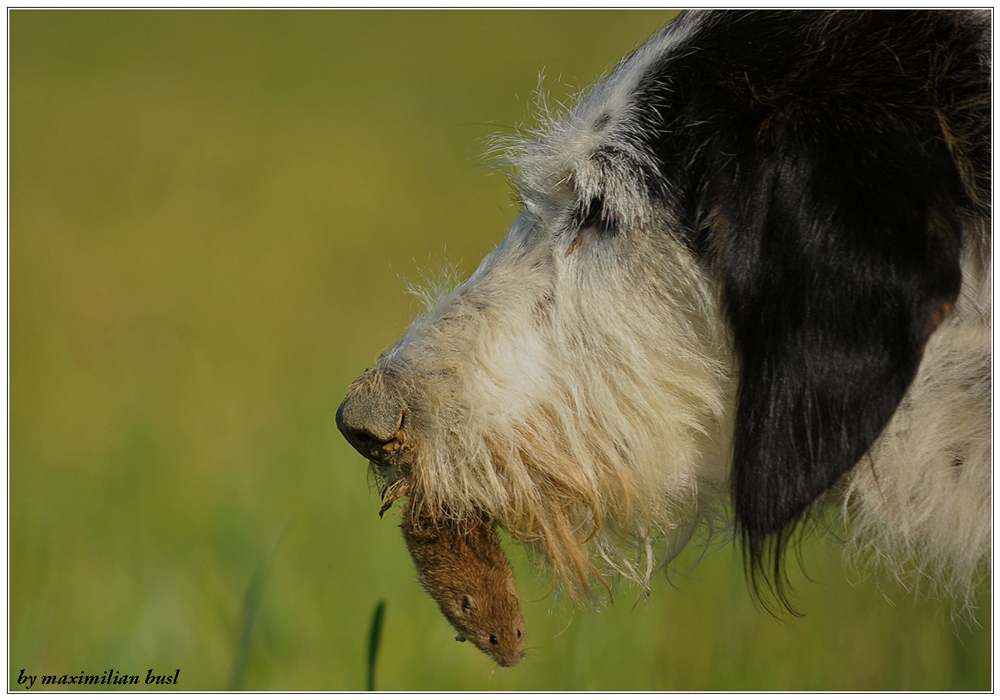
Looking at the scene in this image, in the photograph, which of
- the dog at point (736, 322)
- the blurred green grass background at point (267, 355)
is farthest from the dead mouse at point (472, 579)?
the blurred green grass background at point (267, 355)

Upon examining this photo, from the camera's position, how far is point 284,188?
5547 millimetres

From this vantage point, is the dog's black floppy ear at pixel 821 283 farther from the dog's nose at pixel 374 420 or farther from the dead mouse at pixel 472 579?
the dog's nose at pixel 374 420

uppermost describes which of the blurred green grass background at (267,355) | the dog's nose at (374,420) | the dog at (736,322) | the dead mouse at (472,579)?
the dog at (736,322)

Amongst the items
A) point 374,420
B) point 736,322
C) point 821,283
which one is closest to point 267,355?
point 374,420

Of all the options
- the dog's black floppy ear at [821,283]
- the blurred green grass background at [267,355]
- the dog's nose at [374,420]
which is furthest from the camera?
the blurred green grass background at [267,355]

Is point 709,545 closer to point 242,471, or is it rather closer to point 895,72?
point 895,72

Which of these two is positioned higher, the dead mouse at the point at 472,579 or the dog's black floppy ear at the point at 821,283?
the dog's black floppy ear at the point at 821,283

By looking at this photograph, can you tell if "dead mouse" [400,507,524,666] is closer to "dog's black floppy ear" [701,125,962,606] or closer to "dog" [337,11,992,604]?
"dog" [337,11,992,604]

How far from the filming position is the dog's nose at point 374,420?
1.80 meters

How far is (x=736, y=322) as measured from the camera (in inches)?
67.2

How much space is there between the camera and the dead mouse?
188 centimetres

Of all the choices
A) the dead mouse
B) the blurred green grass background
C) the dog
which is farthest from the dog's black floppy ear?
the blurred green grass background

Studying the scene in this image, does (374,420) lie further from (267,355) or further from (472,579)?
(267,355)

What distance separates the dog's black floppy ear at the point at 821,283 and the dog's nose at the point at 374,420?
2.17 ft
